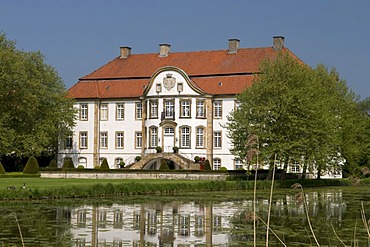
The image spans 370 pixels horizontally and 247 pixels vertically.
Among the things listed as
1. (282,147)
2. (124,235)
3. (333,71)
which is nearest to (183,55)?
(333,71)

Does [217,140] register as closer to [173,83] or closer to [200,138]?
[200,138]

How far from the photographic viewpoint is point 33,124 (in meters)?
47.5

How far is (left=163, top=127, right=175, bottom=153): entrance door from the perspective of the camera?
167 feet

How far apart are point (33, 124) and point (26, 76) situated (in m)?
3.83

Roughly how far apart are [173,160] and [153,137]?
3421mm

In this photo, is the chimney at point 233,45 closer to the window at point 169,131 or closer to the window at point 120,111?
the window at point 169,131

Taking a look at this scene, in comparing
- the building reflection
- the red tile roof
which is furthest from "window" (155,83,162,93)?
the building reflection

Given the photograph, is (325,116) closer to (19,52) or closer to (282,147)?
(282,147)

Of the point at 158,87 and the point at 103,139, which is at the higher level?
the point at 158,87

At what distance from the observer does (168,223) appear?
17.6 meters

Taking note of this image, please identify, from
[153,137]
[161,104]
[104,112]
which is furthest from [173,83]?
[104,112]

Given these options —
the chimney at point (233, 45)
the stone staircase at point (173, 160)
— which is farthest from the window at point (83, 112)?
the chimney at point (233, 45)

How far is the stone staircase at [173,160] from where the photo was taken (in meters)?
48.2

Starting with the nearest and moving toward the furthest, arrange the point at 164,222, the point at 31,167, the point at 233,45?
the point at 164,222 → the point at 31,167 → the point at 233,45
